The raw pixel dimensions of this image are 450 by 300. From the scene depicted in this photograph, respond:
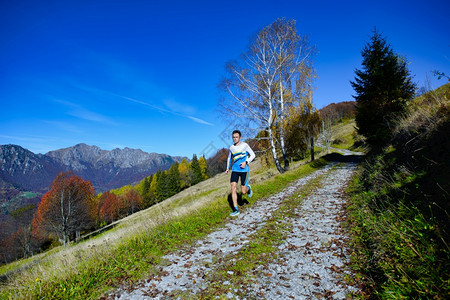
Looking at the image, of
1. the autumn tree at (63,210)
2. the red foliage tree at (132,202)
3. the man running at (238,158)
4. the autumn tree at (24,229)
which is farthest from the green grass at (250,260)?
the red foliage tree at (132,202)

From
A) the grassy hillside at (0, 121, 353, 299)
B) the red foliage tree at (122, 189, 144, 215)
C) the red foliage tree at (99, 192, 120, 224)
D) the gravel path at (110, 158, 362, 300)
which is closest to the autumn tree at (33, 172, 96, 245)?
the grassy hillside at (0, 121, 353, 299)

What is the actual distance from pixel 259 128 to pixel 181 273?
14.1 meters

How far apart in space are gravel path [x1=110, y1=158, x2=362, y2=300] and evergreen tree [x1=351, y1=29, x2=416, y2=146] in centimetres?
1388

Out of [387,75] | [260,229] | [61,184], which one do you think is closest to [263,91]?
[387,75]

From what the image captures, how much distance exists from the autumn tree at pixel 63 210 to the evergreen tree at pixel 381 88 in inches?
1716

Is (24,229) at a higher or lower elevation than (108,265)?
lower

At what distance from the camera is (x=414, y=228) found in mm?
3686

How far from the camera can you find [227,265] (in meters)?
4.14

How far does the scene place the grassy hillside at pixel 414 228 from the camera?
107 inches

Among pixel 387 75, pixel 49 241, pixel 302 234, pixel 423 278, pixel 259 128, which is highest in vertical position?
pixel 387 75

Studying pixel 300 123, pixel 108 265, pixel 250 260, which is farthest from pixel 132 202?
pixel 250 260

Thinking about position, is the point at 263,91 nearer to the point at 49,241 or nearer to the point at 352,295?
the point at 352,295

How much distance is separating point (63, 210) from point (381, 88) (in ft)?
153

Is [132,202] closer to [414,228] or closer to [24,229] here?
[24,229]
